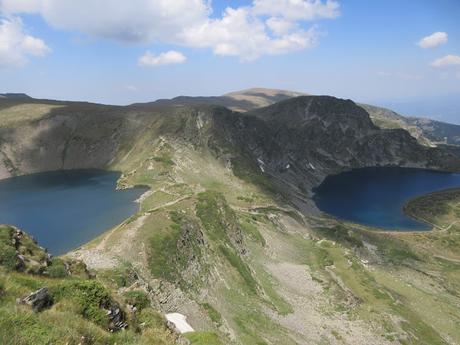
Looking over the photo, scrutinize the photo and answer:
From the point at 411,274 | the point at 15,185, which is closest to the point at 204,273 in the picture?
the point at 411,274

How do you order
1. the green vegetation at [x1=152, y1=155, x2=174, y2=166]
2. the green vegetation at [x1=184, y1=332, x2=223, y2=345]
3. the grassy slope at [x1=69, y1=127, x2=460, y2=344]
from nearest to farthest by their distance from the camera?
the green vegetation at [x1=184, y1=332, x2=223, y2=345]
the grassy slope at [x1=69, y1=127, x2=460, y2=344]
the green vegetation at [x1=152, y1=155, x2=174, y2=166]

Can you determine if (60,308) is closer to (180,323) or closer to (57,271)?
(57,271)

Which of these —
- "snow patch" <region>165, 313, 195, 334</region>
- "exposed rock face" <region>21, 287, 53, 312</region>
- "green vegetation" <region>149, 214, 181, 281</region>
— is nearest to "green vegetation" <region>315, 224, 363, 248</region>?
"green vegetation" <region>149, 214, 181, 281</region>

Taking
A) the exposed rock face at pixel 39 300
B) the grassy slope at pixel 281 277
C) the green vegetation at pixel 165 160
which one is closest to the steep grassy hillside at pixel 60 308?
the exposed rock face at pixel 39 300

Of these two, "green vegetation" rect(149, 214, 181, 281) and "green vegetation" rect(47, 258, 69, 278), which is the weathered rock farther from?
"green vegetation" rect(149, 214, 181, 281)

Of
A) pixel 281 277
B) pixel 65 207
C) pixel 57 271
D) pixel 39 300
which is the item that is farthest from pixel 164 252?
pixel 65 207

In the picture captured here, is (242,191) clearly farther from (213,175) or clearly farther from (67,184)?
(67,184)
